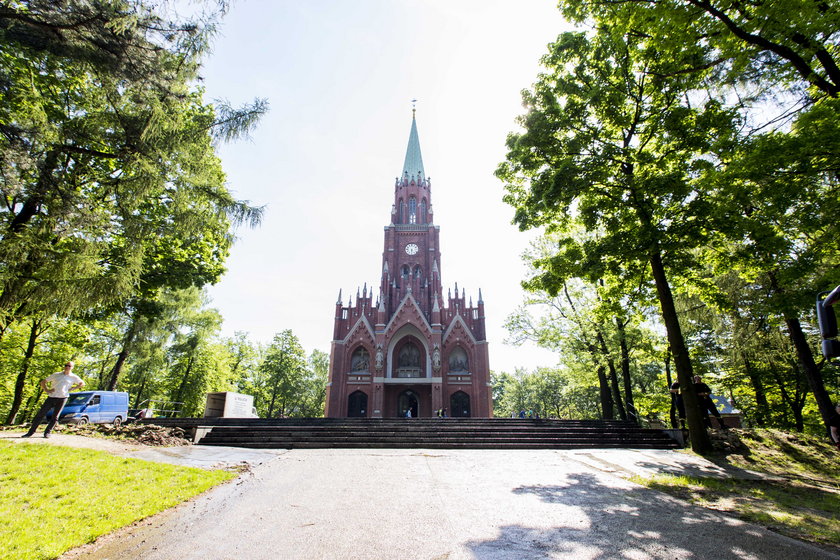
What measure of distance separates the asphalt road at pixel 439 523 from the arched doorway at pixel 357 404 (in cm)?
2681

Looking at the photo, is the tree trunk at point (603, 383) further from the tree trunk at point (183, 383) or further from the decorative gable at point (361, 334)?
the tree trunk at point (183, 383)

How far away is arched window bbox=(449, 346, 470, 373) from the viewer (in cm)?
3359

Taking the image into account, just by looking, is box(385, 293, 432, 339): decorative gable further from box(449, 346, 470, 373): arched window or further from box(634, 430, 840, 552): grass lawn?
box(634, 430, 840, 552): grass lawn

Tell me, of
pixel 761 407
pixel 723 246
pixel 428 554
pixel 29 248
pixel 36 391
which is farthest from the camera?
pixel 36 391

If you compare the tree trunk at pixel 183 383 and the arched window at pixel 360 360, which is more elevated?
the arched window at pixel 360 360

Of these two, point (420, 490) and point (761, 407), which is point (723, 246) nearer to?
point (420, 490)

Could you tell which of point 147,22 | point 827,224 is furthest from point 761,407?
point 147,22

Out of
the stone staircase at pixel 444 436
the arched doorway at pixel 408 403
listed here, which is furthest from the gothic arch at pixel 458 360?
the stone staircase at pixel 444 436

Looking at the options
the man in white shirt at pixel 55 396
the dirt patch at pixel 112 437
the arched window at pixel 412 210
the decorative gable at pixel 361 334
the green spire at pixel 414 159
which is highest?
the green spire at pixel 414 159

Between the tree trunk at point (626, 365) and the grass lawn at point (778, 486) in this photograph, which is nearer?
the grass lawn at point (778, 486)

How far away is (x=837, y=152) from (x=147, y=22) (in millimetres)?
10283

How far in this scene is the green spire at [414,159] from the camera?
46.4 meters

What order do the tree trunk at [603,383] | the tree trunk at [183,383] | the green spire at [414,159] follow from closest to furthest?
the tree trunk at [603,383]
the tree trunk at [183,383]
the green spire at [414,159]

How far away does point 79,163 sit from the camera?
7.12m
